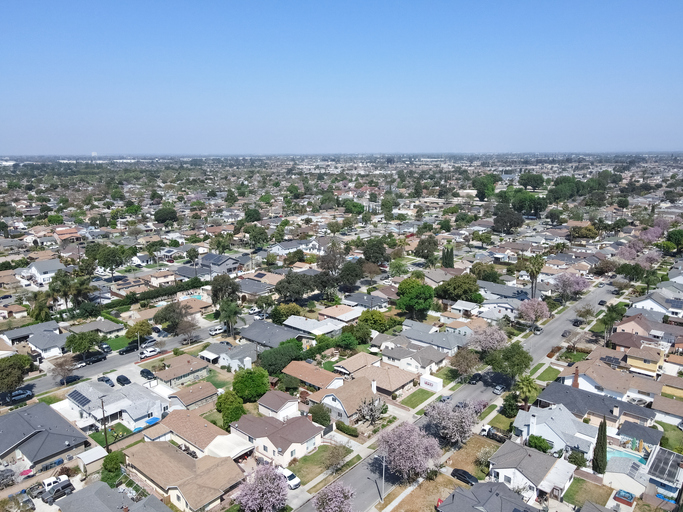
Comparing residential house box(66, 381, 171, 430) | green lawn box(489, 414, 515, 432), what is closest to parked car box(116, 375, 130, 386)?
residential house box(66, 381, 171, 430)

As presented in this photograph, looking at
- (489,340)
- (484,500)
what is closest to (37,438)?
(484,500)

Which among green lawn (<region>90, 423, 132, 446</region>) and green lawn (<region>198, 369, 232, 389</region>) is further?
green lawn (<region>198, 369, 232, 389</region>)

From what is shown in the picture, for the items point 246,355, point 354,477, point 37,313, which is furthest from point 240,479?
point 37,313

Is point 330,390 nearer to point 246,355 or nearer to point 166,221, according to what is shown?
point 246,355

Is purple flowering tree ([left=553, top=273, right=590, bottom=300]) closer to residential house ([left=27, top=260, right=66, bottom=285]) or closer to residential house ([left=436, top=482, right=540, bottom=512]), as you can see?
residential house ([left=436, top=482, right=540, bottom=512])

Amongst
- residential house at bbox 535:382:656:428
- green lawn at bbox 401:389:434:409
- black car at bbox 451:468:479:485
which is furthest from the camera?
green lawn at bbox 401:389:434:409

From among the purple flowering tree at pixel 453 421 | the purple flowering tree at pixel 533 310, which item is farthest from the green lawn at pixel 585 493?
the purple flowering tree at pixel 533 310
